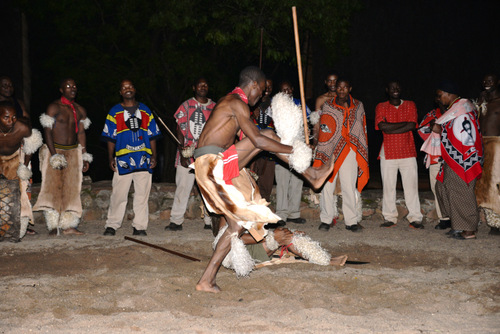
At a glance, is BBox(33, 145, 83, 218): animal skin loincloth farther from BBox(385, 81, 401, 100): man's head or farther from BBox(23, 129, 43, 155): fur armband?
BBox(385, 81, 401, 100): man's head

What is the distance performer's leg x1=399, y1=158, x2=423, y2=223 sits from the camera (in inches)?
297

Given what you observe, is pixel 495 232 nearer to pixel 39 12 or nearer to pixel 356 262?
pixel 356 262

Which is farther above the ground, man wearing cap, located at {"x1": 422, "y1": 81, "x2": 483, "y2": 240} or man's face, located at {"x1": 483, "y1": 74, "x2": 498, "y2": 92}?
man's face, located at {"x1": 483, "y1": 74, "x2": 498, "y2": 92}

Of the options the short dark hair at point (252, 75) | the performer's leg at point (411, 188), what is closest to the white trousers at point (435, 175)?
the performer's leg at point (411, 188)

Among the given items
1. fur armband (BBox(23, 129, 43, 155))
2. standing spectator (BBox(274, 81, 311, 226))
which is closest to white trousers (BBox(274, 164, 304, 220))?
standing spectator (BBox(274, 81, 311, 226))

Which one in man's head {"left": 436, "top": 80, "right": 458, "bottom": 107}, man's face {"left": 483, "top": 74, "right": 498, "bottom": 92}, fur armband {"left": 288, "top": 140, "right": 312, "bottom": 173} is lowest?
fur armband {"left": 288, "top": 140, "right": 312, "bottom": 173}

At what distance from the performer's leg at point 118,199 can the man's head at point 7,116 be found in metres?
1.42

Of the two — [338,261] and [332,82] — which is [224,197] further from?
[332,82]

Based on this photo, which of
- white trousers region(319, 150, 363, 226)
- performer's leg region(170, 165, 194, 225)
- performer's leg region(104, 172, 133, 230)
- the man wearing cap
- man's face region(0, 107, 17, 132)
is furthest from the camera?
performer's leg region(170, 165, 194, 225)

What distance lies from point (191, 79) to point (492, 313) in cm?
934

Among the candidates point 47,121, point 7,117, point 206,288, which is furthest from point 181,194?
point 206,288

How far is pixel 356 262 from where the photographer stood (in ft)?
17.8

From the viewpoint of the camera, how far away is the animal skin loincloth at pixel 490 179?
696 cm

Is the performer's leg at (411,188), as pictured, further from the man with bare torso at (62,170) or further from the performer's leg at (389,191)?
the man with bare torso at (62,170)
